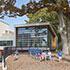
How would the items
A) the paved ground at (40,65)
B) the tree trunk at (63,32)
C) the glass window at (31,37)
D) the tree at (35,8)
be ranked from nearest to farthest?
the paved ground at (40,65), the tree at (35,8), the tree trunk at (63,32), the glass window at (31,37)

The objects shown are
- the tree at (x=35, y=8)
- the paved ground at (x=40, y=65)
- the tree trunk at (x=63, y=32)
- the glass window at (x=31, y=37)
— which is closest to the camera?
the paved ground at (x=40, y=65)

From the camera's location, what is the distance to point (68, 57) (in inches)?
644

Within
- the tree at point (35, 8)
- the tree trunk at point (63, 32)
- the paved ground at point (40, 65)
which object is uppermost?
the tree at point (35, 8)

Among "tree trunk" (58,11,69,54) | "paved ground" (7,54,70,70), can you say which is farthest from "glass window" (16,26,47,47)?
"paved ground" (7,54,70,70)

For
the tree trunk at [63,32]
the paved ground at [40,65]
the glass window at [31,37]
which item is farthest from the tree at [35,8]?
the glass window at [31,37]

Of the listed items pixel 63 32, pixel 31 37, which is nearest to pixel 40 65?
pixel 63 32

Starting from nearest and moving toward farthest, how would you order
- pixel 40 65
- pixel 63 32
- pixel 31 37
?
pixel 40 65, pixel 63 32, pixel 31 37

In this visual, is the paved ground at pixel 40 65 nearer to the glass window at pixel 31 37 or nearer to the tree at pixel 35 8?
the tree at pixel 35 8

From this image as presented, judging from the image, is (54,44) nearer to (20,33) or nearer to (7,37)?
(20,33)

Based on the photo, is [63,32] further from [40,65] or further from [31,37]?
[31,37]

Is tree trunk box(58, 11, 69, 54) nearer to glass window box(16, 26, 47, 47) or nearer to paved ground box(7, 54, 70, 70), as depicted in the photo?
paved ground box(7, 54, 70, 70)

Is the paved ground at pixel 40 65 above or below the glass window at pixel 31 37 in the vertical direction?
below

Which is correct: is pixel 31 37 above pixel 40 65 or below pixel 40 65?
above

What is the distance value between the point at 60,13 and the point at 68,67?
4456 mm
